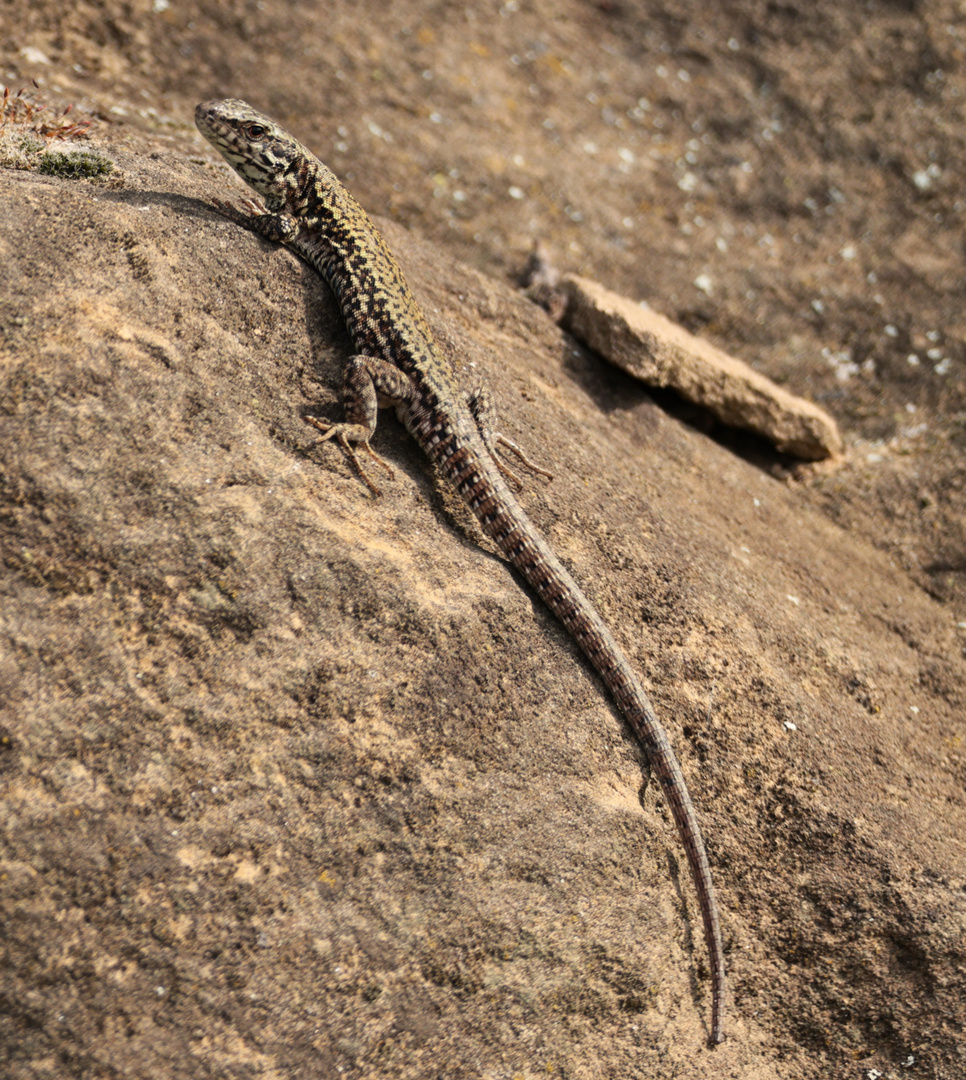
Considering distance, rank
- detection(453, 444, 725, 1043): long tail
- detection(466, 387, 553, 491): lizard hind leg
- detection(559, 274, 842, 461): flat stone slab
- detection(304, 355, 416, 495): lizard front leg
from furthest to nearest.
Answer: detection(559, 274, 842, 461): flat stone slab
detection(466, 387, 553, 491): lizard hind leg
detection(304, 355, 416, 495): lizard front leg
detection(453, 444, 725, 1043): long tail

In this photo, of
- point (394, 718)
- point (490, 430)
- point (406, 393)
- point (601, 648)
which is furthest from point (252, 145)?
point (601, 648)

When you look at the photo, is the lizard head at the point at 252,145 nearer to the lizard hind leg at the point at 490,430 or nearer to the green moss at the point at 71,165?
the green moss at the point at 71,165

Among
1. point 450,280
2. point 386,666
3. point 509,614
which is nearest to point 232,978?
point 386,666

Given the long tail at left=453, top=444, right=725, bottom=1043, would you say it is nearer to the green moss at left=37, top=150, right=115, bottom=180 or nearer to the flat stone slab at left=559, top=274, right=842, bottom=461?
the flat stone slab at left=559, top=274, right=842, bottom=461

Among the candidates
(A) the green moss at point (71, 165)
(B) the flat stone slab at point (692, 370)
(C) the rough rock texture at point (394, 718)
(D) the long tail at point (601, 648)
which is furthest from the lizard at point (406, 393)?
(B) the flat stone slab at point (692, 370)

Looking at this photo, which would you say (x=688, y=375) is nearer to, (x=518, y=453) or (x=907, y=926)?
(x=518, y=453)

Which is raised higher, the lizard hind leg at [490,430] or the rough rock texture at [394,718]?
the lizard hind leg at [490,430]

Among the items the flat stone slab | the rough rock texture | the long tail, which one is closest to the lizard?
the long tail

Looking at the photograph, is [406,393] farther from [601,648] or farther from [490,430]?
[601,648]
